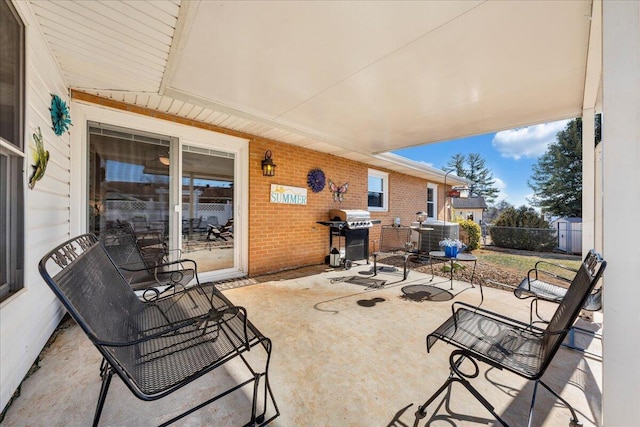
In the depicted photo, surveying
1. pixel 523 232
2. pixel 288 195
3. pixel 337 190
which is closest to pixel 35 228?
pixel 288 195

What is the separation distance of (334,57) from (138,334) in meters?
2.73

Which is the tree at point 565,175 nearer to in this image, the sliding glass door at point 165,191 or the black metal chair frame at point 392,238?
the black metal chair frame at point 392,238

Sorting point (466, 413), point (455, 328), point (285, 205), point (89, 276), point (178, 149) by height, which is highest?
Answer: point (178, 149)

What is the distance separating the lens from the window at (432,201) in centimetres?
1019

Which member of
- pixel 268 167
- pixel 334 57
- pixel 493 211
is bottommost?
pixel 493 211

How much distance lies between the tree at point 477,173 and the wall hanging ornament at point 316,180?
32.4 meters

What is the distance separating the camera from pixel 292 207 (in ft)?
17.5

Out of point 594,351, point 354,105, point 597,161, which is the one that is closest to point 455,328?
point 594,351

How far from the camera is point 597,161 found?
302 centimetres

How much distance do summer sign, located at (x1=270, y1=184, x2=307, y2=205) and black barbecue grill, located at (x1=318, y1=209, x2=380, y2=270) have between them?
751 mm

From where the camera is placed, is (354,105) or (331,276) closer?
(354,105)

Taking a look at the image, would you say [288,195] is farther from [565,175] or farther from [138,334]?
[565,175]

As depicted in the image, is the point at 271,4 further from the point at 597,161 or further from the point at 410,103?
the point at 597,161

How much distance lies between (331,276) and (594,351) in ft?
11.4
